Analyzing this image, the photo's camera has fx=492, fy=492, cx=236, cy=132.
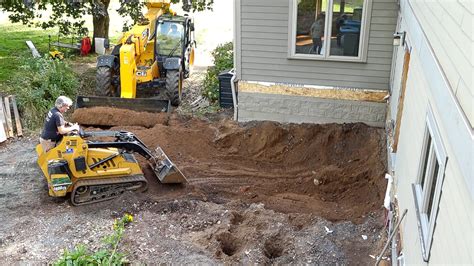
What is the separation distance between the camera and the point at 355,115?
1100cm

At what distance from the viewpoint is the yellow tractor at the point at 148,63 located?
40.4 ft

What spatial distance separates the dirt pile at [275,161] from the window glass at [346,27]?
66.7 inches

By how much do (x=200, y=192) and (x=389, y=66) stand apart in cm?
482

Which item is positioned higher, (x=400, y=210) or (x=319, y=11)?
(x=319, y=11)

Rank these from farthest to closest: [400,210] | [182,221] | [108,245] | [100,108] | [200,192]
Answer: [100,108]
[200,192]
[182,221]
[108,245]
[400,210]

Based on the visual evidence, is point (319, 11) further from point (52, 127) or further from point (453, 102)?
point (453, 102)

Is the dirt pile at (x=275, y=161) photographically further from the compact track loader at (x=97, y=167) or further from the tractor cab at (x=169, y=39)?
the tractor cab at (x=169, y=39)

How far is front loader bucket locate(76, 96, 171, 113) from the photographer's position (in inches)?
477

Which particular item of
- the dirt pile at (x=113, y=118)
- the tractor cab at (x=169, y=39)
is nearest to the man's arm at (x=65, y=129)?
the dirt pile at (x=113, y=118)

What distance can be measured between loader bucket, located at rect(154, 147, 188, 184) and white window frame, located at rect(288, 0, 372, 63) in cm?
378

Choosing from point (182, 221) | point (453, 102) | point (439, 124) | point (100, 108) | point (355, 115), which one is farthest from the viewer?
point (100, 108)

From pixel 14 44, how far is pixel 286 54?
13587 millimetres

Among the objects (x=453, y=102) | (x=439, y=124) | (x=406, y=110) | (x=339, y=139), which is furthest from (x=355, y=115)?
(x=453, y=102)

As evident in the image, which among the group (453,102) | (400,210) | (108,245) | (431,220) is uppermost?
(453,102)
